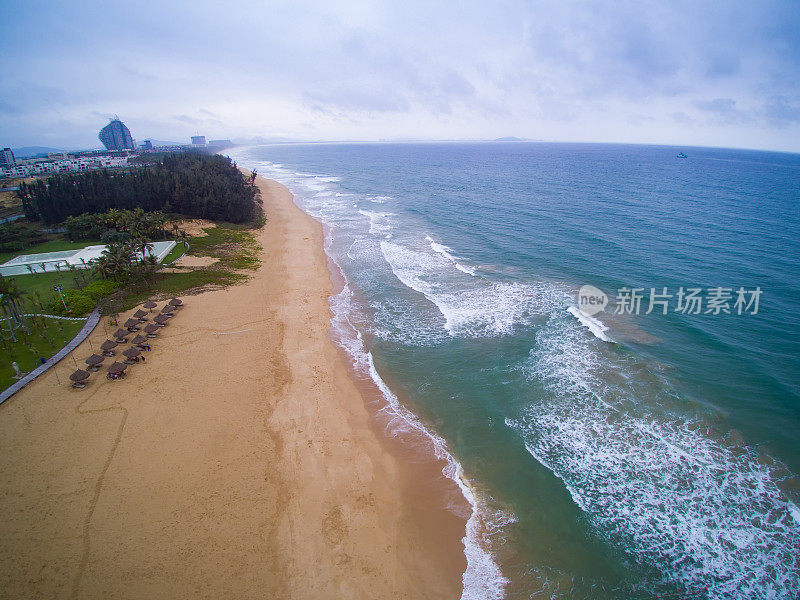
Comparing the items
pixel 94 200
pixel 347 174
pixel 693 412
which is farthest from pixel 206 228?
pixel 347 174

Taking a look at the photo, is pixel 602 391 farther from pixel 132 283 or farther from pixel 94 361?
pixel 132 283

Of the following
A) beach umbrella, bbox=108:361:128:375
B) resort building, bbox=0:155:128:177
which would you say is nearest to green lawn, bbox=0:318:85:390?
beach umbrella, bbox=108:361:128:375

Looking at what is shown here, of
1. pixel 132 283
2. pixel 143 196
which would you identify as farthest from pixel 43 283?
pixel 143 196

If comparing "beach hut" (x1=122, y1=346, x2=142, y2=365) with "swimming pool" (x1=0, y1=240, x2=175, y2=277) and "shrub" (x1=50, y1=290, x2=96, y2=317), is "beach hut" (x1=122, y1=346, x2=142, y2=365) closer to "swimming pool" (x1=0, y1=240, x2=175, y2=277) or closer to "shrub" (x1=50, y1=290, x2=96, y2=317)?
"shrub" (x1=50, y1=290, x2=96, y2=317)

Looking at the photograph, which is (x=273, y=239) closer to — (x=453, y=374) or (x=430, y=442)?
(x=453, y=374)

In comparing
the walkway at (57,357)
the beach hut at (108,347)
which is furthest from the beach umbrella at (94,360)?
the walkway at (57,357)
